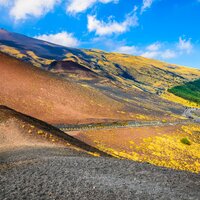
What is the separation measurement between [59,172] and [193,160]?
144 feet

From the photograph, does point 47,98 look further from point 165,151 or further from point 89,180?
point 89,180

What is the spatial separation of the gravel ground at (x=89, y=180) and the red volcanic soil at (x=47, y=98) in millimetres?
47414

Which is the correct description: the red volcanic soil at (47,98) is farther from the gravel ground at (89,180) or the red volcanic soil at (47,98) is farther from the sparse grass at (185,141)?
the gravel ground at (89,180)

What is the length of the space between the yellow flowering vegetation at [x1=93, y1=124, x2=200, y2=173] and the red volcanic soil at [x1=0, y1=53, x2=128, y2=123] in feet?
58.8

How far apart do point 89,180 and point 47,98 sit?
A: 70578mm

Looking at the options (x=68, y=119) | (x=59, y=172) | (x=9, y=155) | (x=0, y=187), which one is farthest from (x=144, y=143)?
(x=0, y=187)

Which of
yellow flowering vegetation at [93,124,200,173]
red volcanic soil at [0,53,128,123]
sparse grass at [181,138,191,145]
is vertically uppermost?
red volcanic soil at [0,53,128,123]

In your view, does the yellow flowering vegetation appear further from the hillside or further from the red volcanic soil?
the red volcanic soil

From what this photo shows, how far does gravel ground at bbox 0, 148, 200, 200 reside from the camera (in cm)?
1781

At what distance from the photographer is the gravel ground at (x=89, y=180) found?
17812 mm

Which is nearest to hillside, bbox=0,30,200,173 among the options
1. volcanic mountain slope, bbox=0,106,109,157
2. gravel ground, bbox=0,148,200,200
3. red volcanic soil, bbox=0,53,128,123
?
red volcanic soil, bbox=0,53,128,123

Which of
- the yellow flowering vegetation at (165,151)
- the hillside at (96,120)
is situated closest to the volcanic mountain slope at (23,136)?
the hillside at (96,120)

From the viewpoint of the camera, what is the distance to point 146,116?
99.6 meters

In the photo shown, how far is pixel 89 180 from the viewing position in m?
20.2
